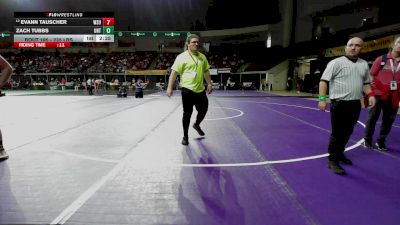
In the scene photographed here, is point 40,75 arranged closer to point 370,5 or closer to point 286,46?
point 286,46

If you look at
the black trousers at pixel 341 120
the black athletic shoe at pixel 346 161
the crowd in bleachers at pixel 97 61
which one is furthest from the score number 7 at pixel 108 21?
the crowd in bleachers at pixel 97 61

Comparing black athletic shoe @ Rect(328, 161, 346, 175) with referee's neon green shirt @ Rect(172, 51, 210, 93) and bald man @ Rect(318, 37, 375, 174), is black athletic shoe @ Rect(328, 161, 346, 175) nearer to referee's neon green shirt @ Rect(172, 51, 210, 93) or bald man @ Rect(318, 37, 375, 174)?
bald man @ Rect(318, 37, 375, 174)

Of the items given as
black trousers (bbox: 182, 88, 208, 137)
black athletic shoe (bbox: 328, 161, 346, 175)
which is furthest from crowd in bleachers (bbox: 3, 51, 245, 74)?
black athletic shoe (bbox: 328, 161, 346, 175)

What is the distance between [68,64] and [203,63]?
40.1 m

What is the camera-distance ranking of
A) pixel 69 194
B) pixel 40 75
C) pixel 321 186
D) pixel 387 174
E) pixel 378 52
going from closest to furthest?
pixel 69 194 < pixel 321 186 < pixel 387 174 < pixel 378 52 < pixel 40 75

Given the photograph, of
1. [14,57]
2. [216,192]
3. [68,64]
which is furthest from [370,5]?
[14,57]

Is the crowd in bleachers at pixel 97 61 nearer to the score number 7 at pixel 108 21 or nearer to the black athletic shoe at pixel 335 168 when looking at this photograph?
the score number 7 at pixel 108 21

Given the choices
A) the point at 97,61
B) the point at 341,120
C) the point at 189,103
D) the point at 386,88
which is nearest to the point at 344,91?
the point at 341,120

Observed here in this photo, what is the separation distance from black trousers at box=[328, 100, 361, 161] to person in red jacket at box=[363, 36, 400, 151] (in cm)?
134

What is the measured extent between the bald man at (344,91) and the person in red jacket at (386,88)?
125 cm

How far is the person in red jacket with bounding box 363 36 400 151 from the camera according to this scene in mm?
4480

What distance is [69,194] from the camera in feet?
9.05

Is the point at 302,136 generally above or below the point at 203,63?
below
